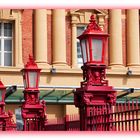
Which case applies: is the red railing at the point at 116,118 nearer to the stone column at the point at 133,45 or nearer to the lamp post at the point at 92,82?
the lamp post at the point at 92,82

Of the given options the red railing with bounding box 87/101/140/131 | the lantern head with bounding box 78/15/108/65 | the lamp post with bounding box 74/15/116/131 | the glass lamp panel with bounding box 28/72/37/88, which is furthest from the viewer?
the glass lamp panel with bounding box 28/72/37/88

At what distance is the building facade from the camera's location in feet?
69.3

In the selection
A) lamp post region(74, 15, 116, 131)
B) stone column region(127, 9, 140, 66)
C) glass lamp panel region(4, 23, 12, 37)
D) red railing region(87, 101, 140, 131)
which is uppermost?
glass lamp panel region(4, 23, 12, 37)

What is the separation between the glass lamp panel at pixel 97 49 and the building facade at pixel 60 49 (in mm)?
13771

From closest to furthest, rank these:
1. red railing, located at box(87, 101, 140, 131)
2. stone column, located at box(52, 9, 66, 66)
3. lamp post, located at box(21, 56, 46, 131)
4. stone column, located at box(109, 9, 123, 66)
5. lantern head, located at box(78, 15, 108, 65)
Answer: red railing, located at box(87, 101, 140, 131) → lantern head, located at box(78, 15, 108, 65) → lamp post, located at box(21, 56, 46, 131) → stone column, located at box(52, 9, 66, 66) → stone column, located at box(109, 9, 123, 66)

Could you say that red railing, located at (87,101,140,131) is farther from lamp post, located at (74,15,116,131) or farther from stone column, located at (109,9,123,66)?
stone column, located at (109,9,123,66)

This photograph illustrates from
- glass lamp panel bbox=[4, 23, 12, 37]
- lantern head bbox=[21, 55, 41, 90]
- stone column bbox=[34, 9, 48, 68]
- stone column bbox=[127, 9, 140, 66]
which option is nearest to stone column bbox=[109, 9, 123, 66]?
stone column bbox=[127, 9, 140, 66]

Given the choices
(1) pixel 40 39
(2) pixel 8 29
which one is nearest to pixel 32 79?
(1) pixel 40 39

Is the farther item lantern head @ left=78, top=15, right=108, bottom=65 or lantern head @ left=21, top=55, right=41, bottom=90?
lantern head @ left=21, top=55, right=41, bottom=90

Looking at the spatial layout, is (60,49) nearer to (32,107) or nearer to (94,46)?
(32,107)

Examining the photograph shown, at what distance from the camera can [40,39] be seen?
Answer: 21.5m

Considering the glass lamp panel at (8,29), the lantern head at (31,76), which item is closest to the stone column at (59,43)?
the glass lamp panel at (8,29)

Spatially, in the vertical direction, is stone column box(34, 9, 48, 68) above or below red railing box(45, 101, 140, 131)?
above

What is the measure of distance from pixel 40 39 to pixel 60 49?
0.65 m
